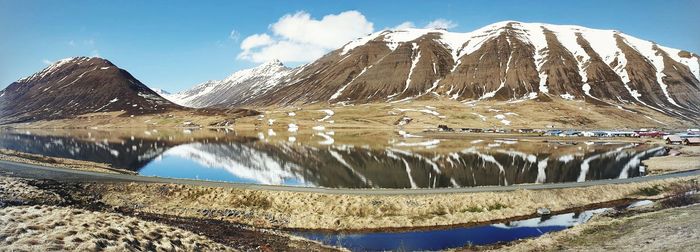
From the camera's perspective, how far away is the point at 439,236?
138 feet

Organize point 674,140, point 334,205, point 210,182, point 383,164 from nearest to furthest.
A: point 334,205
point 210,182
point 383,164
point 674,140

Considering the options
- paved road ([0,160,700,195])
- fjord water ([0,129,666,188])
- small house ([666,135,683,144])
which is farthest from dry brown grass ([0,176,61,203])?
small house ([666,135,683,144])

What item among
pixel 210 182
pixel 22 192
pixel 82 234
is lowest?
pixel 210 182

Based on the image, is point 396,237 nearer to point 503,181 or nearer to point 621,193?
point 503,181

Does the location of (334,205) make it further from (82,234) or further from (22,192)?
(82,234)

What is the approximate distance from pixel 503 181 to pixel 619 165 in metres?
34.9

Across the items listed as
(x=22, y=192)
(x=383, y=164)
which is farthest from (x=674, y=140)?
(x=22, y=192)

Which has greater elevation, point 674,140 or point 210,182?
point 210,182

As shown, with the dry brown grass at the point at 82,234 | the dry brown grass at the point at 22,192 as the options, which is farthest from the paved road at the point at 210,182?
the dry brown grass at the point at 82,234

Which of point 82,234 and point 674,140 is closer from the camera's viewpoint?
point 82,234

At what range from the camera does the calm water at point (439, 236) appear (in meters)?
38.7

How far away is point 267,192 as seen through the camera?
52.3m

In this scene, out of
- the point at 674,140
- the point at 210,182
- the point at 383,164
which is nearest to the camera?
the point at 210,182

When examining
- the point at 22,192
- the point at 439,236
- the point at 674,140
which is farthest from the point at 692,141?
the point at 22,192
